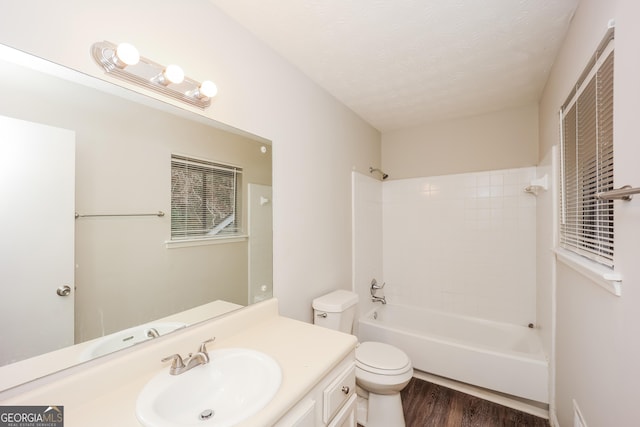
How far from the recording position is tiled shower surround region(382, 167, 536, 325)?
2.43 metres

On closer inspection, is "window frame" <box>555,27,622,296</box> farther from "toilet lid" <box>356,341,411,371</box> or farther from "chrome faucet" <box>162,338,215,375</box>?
"chrome faucet" <box>162,338,215,375</box>

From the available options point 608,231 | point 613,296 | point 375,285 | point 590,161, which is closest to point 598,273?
point 613,296

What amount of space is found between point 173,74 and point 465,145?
8.66 ft

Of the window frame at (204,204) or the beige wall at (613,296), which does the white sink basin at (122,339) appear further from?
the beige wall at (613,296)

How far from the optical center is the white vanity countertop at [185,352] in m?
0.75

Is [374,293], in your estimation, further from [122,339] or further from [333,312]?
[122,339]

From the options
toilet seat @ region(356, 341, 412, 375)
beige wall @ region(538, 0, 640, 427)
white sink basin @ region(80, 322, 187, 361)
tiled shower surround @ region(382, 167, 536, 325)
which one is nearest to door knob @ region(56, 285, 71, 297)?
white sink basin @ region(80, 322, 187, 361)

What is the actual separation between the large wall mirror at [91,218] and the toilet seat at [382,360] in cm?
102

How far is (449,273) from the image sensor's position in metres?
2.74

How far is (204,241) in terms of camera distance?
1290mm

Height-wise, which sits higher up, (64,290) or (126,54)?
(126,54)

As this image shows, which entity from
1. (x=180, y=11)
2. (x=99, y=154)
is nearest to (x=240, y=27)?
(x=180, y=11)

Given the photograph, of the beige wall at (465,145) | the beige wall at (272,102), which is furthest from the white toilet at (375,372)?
the beige wall at (465,145)

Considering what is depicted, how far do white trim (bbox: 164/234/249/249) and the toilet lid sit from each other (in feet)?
3.77
